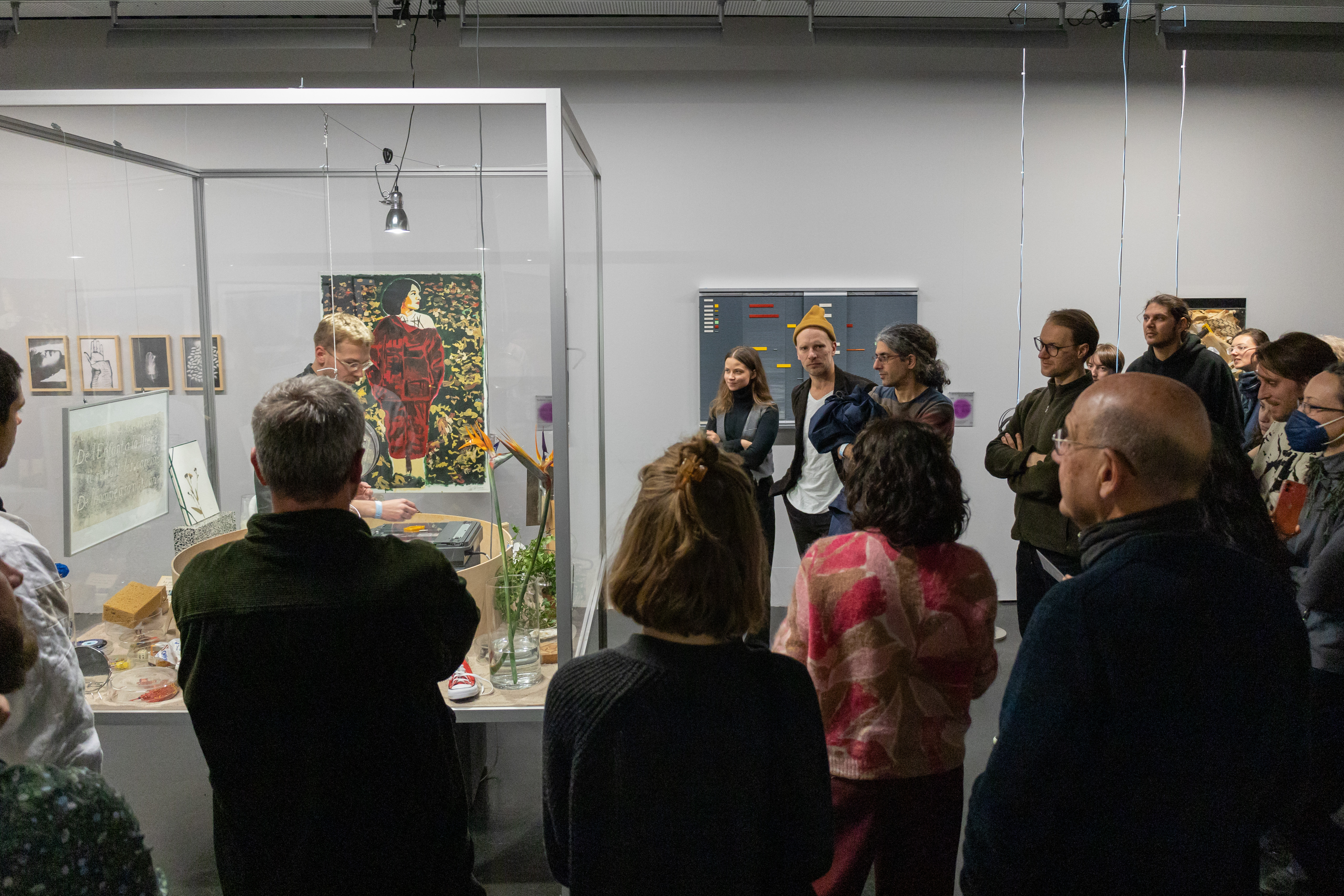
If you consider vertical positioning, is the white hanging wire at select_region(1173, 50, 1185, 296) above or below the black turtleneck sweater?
above

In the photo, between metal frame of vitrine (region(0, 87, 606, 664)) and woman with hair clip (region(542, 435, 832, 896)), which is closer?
woman with hair clip (region(542, 435, 832, 896))

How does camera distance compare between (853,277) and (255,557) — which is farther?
(853,277)

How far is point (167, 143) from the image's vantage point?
263 centimetres

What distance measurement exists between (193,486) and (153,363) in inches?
16.1

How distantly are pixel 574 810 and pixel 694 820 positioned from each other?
0.16 metres

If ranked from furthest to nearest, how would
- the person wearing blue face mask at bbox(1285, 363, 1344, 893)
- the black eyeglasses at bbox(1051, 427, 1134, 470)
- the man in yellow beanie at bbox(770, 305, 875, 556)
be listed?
1. the man in yellow beanie at bbox(770, 305, 875, 556)
2. the person wearing blue face mask at bbox(1285, 363, 1344, 893)
3. the black eyeglasses at bbox(1051, 427, 1134, 470)

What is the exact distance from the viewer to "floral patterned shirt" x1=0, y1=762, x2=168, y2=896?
0.86 m

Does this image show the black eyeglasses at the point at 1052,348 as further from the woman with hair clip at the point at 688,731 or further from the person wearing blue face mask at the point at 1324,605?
the woman with hair clip at the point at 688,731

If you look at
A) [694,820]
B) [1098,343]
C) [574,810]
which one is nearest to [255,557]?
[574,810]

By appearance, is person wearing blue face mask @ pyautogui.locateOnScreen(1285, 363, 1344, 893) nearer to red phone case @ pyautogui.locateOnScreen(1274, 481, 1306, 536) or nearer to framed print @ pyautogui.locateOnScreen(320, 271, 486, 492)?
red phone case @ pyautogui.locateOnScreen(1274, 481, 1306, 536)

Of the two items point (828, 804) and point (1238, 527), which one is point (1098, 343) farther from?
point (828, 804)

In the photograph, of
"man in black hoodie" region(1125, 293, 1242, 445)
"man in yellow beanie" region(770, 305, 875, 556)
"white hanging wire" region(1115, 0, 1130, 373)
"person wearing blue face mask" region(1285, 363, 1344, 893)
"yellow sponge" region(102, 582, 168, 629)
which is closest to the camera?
"person wearing blue face mask" region(1285, 363, 1344, 893)

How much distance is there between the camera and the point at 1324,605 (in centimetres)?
209

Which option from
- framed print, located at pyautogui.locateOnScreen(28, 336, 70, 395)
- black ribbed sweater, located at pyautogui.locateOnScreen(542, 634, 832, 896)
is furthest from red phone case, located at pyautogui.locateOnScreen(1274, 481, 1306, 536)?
framed print, located at pyautogui.locateOnScreen(28, 336, 70, 395)
